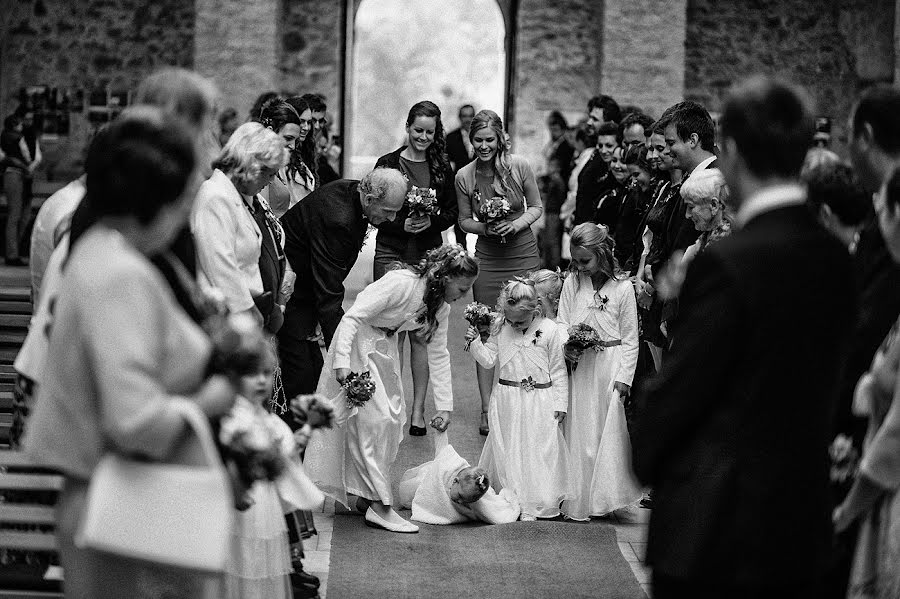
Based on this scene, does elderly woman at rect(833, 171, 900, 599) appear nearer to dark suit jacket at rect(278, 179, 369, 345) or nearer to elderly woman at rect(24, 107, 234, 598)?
elderly woman at rect(24, 107, 234, 598)

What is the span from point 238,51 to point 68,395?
13.9 meters

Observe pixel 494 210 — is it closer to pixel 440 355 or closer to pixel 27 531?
pixel 440 355

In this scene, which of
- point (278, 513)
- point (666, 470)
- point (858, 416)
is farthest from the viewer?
point (278, 513)

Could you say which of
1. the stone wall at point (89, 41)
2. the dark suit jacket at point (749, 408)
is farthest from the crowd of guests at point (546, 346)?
the stone wall at point (89, 41)

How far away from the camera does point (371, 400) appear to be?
20.6ft

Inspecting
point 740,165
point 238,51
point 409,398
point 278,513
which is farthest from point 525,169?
point 238,51

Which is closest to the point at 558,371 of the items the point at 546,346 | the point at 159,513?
the point at 546,346

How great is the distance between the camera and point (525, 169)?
8.31 metres

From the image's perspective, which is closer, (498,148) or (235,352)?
(235,352)

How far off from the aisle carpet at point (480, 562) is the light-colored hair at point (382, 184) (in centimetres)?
163

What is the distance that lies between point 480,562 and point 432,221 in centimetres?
291

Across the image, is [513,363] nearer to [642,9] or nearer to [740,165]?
[740,165]

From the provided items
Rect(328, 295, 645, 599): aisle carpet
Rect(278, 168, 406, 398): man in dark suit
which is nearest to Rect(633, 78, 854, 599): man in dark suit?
Rect(328, 295, 645, 599): aisle carpet

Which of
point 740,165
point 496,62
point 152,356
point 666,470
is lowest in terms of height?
point 666,470
